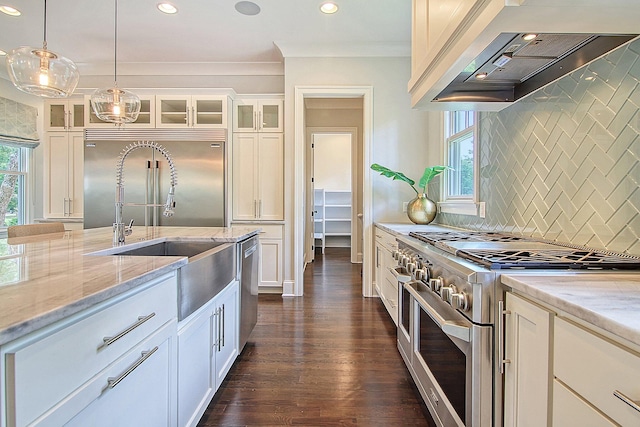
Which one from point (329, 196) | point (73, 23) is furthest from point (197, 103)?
point (329, 196)

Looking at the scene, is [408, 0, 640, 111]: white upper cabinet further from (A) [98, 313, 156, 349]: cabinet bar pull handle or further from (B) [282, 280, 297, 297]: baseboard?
(B) [282, 280, 297, 297]: baseboard

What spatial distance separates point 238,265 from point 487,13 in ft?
5.97

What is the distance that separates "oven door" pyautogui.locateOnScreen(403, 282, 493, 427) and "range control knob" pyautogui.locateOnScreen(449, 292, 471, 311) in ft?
0.14

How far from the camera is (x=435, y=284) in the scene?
138 cm

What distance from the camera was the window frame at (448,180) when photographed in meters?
2.46

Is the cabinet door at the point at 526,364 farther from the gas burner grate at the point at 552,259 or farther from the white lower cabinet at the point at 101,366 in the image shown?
the white lower cabinet at the point at 101,366

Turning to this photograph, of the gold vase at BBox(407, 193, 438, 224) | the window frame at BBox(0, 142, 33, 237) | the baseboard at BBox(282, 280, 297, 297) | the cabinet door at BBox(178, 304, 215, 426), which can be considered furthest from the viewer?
the window frame at BBox(0, 142, 33, 237)

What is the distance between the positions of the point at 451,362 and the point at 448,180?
2361 mm

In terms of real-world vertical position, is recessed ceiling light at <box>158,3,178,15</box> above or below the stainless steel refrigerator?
above

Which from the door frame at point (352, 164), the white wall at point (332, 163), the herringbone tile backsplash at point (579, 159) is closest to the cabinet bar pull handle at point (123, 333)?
the herringbone tile backsplash at point (579, 159)

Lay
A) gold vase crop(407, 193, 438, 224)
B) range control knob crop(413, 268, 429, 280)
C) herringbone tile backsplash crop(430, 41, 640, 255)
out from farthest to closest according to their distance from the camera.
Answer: gold vase crop(407, 193, 438, 224), range control knob crop(413, 268, 429, 280), herringbone tile backsplash crop(430, 41, 640, 255)

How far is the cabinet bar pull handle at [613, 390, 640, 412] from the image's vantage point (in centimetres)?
58

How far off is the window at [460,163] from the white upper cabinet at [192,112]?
250 centimetres

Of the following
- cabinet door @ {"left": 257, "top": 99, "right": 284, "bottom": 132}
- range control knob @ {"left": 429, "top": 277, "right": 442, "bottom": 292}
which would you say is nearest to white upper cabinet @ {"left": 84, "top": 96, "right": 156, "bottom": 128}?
cabinet door @ {"left": 257, "top": 99, "right": 284, "bottom": 132}
